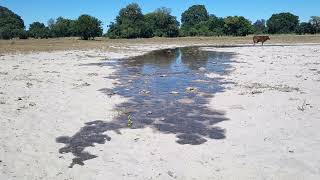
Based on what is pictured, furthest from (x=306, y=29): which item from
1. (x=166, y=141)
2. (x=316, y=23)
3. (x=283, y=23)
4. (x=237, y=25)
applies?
(x=166, y=141)

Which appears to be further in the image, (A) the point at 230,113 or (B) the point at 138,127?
(A) the point at 230,113

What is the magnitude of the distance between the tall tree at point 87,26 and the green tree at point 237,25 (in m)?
45.3

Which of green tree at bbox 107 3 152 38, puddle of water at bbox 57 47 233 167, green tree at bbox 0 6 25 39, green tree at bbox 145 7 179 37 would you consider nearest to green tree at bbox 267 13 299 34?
green tree at bbox 145 7 179 37

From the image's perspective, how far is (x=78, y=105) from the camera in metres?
15.5

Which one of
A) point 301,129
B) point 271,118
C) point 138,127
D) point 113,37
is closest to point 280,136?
point 301,129

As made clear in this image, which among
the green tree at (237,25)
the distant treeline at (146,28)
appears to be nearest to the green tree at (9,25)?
the distant treeline at (146,28)

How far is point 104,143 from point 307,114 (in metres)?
6.96

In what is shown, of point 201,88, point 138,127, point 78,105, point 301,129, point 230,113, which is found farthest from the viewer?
point 201,88

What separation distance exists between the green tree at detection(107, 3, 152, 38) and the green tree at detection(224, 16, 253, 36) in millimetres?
26271

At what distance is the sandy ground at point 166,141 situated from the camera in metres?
8.84

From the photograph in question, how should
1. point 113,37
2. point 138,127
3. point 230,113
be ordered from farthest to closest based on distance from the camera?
point 113,37 < point 230,113 < point 138,127

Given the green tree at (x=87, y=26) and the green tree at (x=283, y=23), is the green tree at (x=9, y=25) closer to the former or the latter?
the green tree at (x=87, y=26)

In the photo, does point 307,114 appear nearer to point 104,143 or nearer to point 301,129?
point 301,129

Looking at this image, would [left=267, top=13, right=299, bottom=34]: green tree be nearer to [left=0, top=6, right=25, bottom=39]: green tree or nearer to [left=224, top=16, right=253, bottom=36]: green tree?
[left=224, top=16, right=253, bottom=36]: green tree
